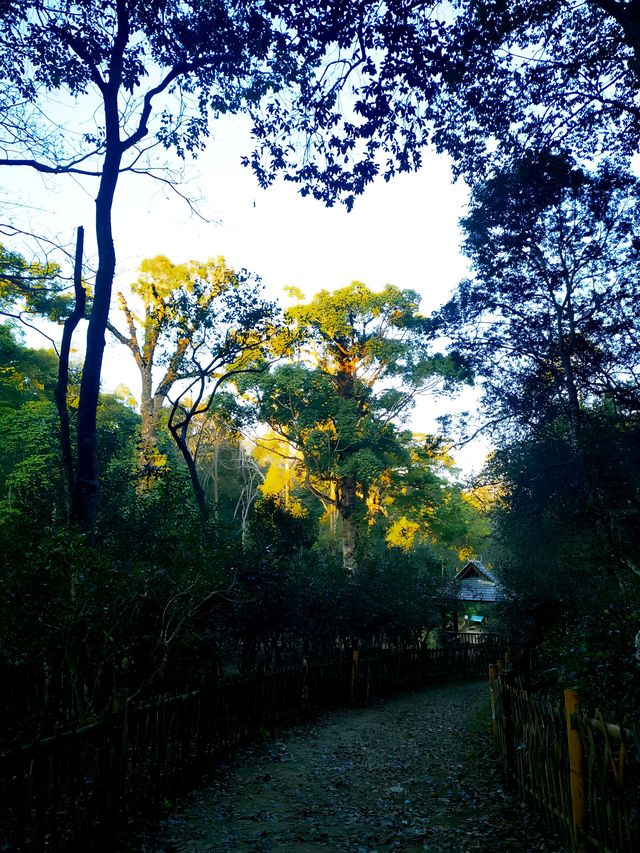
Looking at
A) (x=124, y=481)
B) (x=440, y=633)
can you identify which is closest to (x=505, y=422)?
(x=124, y=481)

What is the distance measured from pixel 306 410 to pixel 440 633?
523 inches

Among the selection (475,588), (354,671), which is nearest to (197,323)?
(354,671)

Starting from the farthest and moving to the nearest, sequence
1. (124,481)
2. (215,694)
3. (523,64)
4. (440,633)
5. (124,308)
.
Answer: (440,633) < (124,308) < (124,481) < (523,64) < (215,694)

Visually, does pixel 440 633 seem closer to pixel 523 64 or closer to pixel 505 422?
pixel 505 422

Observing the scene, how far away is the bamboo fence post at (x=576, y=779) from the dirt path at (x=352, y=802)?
2.87 feet

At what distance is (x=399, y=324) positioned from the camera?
98.7ft

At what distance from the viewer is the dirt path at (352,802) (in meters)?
5.65

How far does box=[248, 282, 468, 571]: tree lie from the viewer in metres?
28.1

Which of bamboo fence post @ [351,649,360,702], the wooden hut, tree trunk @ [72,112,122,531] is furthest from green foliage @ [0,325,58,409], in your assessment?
the wooden hut

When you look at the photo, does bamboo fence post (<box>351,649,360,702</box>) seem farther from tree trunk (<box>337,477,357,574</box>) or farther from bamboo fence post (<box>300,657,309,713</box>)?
tree trunk (<box>337,477,357,574</box>)

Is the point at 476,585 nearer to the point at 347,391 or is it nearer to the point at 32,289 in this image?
the point at 347,391

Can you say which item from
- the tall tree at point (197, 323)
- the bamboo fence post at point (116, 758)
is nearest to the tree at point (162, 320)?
the tall tree at point (197, 323)

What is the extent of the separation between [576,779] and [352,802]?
379cm

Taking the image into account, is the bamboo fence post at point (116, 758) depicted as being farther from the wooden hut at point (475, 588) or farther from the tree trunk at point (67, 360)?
the wooden hut at point (475, 588)
